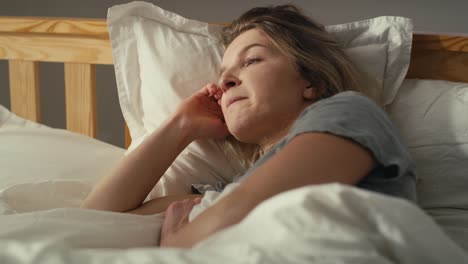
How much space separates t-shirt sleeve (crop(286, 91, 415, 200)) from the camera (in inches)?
27.1

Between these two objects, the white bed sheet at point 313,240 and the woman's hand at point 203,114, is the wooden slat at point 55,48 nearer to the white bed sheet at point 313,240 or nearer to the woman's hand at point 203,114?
the woman's hand at point 203,114

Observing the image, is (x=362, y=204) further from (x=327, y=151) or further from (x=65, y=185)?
(x=65, y=185)

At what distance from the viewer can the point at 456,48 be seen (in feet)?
3.57

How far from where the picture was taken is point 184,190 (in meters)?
1.08

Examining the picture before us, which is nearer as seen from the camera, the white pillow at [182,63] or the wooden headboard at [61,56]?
the white pillow at [182,63]

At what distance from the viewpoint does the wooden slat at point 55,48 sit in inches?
52.9

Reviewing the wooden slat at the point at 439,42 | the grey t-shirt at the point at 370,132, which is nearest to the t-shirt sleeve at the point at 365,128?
the grey t-shirt at the point at 370,132

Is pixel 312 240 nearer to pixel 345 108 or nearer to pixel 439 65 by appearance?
pixel 345 108

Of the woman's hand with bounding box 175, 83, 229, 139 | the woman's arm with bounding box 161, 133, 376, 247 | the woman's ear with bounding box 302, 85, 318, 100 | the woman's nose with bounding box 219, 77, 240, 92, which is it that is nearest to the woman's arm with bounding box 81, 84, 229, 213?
the woman's hand with bounding box 175, 83, 229, 139

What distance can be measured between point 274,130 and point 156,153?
0.24 meters

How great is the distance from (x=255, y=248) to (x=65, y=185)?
0.61 m

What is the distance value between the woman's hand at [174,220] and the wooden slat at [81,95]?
615 mm

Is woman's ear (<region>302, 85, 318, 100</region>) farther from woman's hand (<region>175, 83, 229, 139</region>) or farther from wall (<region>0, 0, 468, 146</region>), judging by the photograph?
wall (<region>0, 0, 468, 146</region>)

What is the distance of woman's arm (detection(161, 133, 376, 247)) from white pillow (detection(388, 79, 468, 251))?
1.03 ft
